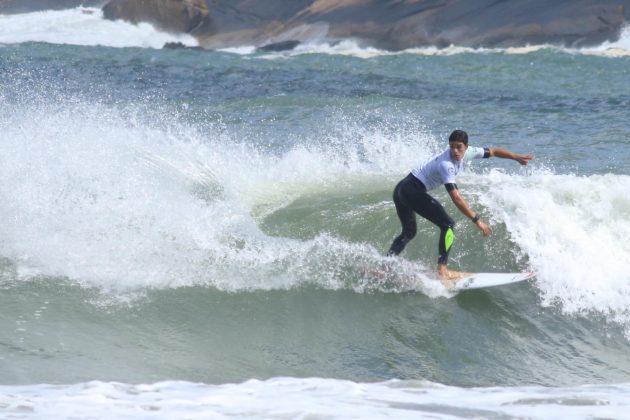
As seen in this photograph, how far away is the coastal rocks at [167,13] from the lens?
Answer: 131 ft

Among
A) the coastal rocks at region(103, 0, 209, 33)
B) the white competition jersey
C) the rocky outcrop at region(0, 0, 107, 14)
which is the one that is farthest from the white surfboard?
the rocky outcrop at region(0, 0, 107, 14)

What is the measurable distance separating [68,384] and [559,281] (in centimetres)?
491

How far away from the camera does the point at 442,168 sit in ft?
27.7

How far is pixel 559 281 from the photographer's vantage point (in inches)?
358

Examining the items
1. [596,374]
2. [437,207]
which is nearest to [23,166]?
[437,207]

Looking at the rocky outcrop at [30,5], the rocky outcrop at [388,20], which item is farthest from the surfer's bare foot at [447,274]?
the rocky outcrop at [30,5]

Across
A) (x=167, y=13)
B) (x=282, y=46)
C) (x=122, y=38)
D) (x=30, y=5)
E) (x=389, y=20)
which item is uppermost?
(x=30, y=5)

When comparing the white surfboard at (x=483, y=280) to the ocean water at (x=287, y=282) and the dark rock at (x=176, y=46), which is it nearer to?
the ocean water at (x=287, y=282)

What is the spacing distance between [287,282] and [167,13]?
33.2m

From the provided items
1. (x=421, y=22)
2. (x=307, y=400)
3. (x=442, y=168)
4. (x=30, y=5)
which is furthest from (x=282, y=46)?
(x=307, y=400)

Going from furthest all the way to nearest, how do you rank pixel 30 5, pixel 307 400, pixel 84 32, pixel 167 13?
pixel 30 5 < pixel 167 13 < pixel 84 32 < pixel 307 400

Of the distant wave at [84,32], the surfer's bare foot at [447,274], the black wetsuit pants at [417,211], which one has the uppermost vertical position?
the distant wave at [84,32]

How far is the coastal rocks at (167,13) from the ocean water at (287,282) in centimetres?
2528

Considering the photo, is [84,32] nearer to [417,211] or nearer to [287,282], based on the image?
[287,282]
